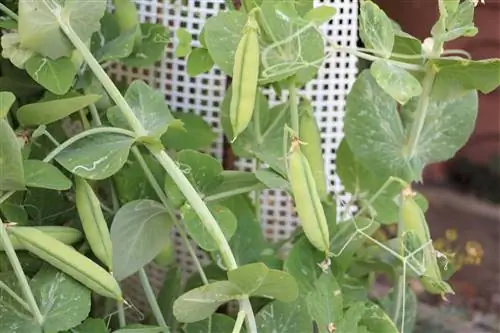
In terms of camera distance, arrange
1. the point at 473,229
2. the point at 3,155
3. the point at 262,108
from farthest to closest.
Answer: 1. the point at 473,229
2. the point at 262,108
3. the point at 3,155

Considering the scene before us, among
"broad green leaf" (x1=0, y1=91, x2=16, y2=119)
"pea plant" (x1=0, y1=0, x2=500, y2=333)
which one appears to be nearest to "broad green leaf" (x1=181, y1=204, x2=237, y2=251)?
"pea plant" (x1=0, y1=0, x2=500, y2=333)

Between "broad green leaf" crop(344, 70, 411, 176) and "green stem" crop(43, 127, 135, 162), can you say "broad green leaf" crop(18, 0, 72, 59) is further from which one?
"broad green leaf" crop(344, 70, 411, 176)

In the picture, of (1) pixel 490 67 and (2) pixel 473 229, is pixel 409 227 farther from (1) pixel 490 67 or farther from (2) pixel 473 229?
(2) pixel 473 229

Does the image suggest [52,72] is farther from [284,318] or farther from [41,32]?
[284,318]

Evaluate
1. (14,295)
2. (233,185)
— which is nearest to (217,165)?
(233,185)

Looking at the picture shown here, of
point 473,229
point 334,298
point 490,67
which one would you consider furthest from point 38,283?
point 473,229

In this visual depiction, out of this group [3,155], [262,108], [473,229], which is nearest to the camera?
[3,155]
